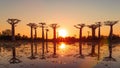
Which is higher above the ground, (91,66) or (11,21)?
(11,21)

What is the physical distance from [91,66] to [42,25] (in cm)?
7688

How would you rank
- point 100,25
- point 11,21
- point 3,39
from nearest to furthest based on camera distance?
point 11,21 → point 100,25 → point 3,39

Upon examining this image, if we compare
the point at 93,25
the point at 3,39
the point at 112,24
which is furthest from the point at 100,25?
the point at 3,39

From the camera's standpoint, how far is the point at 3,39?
94.6 meters

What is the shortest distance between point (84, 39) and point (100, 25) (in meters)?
24.5

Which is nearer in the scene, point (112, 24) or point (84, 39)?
point (112, 24)

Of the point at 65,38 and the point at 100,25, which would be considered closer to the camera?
the point at 100,25

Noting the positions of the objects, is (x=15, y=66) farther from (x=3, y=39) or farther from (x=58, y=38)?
(x=58, y=38)

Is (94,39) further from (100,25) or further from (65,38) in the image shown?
(65,38)

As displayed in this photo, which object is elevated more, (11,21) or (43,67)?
(11,21)

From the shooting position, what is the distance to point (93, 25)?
91312 mm

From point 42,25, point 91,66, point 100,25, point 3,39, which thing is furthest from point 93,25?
point 91,66

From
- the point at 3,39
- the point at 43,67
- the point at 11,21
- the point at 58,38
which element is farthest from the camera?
the point at 58,38

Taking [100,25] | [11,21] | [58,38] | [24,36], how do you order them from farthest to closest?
[58,38] → [24,36] → [100,25] → [11,21]
